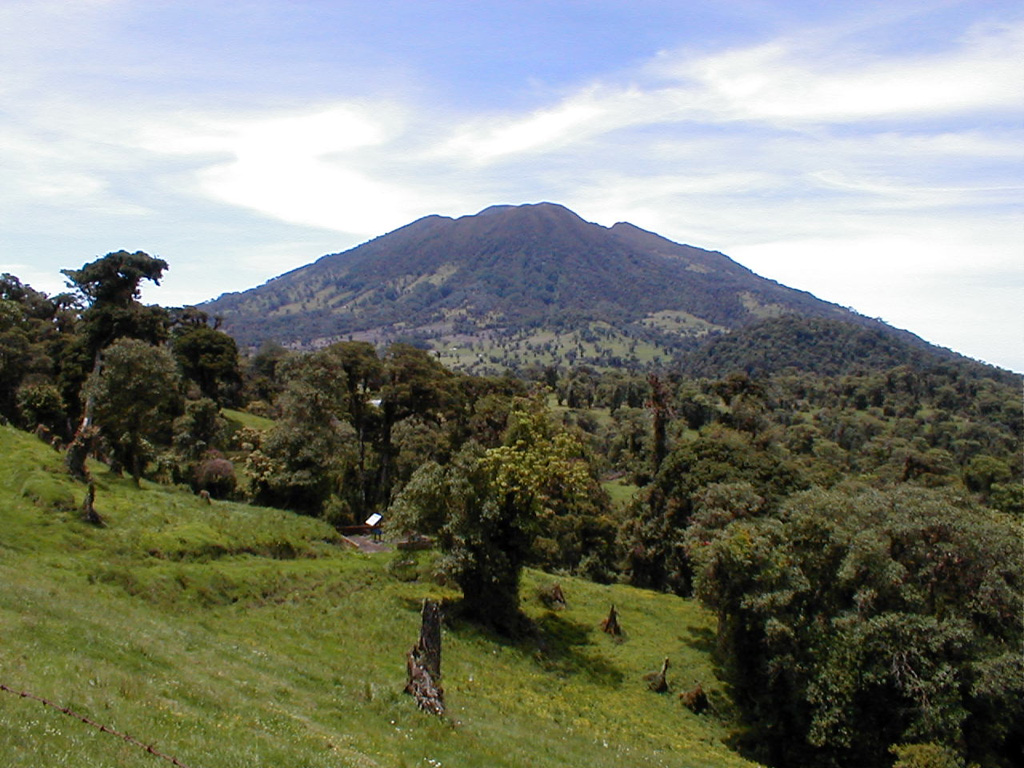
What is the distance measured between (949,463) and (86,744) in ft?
352

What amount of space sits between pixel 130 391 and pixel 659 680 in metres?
33.4

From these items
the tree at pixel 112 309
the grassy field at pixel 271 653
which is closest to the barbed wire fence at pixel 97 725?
the grassy field at pixel 271 653

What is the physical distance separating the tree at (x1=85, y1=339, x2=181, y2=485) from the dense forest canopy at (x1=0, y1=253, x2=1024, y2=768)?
5.3 inches

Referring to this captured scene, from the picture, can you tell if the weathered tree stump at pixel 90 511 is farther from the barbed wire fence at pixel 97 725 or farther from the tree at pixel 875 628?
the tree at pixel 875 628

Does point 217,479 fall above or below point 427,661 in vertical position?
below

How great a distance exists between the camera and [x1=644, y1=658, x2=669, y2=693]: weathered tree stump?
86.7ft

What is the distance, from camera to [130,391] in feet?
126

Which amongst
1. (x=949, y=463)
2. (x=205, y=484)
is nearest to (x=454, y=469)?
(x=205, y=484)

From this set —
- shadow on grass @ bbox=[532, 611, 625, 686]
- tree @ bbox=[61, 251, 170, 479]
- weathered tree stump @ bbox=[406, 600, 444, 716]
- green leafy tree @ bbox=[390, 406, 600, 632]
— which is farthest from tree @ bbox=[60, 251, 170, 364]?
weathered tree stump @ bbox=[406, 600, 444, 716]

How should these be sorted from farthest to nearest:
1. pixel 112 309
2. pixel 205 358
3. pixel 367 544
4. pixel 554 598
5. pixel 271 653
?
pixel 205 358 → pixel 112 309 → pixel 367 544 → pixel 554 598 → pixel 271 653

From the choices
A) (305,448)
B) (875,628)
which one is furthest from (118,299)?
(875,628)

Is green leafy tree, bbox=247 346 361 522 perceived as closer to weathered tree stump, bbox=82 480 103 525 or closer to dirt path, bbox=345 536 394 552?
dirt path, bbox=345 536 394 552

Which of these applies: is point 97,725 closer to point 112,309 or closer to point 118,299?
point 112,309

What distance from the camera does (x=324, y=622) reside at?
23953mm
